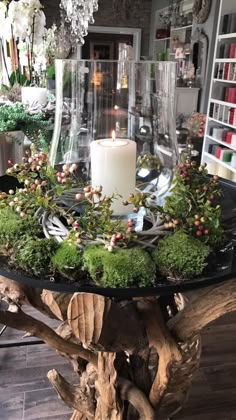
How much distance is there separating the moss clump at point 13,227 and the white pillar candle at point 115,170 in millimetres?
180

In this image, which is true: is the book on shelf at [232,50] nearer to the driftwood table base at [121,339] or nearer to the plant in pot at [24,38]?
the plant in pot at [24,38]

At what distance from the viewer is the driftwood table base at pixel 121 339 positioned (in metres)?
0.74

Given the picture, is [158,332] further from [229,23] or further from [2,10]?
[229,23]

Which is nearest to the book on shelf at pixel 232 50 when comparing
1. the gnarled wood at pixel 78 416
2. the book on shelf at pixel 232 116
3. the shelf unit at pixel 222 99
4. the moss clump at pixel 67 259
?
the shelf unit at pixel 222 99

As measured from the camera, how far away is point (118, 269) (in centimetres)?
61

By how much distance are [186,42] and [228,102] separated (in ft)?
6.82

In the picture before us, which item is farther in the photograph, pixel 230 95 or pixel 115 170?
pixel 230 95

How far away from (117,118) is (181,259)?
0.43 m

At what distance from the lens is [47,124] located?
1.33 meters

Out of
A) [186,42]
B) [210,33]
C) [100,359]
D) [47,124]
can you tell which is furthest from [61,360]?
[186,42]

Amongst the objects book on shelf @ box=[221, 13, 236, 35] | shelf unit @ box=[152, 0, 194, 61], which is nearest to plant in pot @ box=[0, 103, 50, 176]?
book on shelf @ box=[221, 13, 236, 35]

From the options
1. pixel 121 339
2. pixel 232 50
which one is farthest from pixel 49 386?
pixel 232 50

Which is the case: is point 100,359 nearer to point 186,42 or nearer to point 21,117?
point 21,117

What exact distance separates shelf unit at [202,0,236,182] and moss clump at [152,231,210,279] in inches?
112
